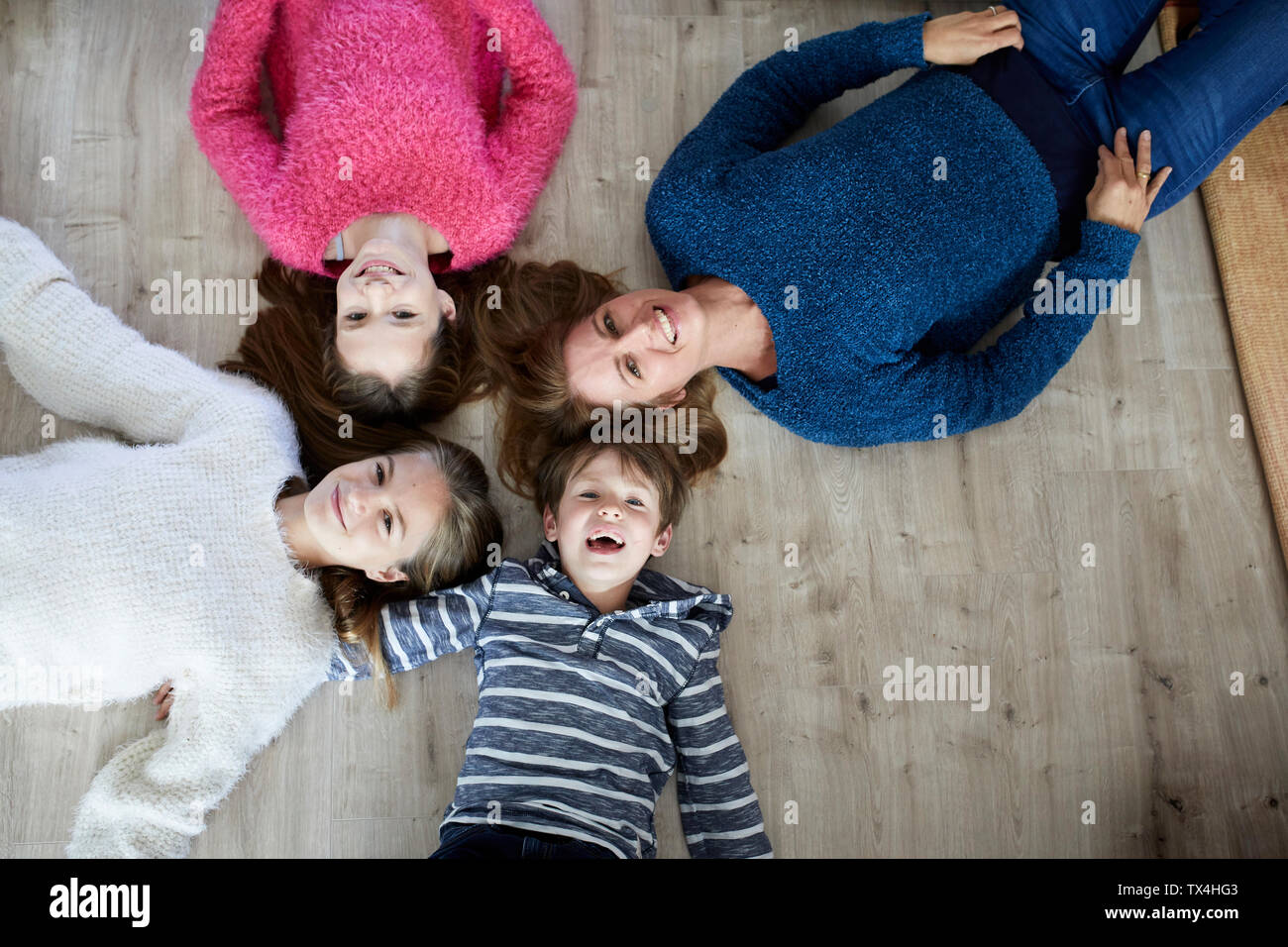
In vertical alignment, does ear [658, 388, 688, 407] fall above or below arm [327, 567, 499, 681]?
above

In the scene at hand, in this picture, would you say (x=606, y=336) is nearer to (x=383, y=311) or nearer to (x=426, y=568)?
(x=383, y=311)

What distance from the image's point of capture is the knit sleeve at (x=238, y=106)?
5.04 ft

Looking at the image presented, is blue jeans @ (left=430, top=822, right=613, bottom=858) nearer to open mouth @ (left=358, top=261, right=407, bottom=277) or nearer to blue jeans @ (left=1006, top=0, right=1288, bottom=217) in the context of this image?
open mouth @ (left=358, top=261, right=407, bottom=277)

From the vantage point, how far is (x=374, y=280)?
55.4 inches

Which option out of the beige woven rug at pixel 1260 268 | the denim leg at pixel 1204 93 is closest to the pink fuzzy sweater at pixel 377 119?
the denim leg at pixel 1204 93

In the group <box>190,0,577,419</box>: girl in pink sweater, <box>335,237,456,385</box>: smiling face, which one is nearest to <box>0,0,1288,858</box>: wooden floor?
<box>190,0,577,419</box>: girl in pink sweater

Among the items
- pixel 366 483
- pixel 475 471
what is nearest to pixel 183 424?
pixel 366 483

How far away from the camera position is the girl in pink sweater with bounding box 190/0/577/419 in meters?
1.49

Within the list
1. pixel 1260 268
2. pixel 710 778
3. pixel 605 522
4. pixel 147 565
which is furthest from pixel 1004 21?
pixel 147 565

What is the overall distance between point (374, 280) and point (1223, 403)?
1617 mm

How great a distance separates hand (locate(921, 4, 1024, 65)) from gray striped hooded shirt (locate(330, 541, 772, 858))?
104 cm

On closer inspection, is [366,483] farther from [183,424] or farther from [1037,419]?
Answer: [1037,419]

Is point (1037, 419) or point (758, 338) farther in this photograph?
point (1037, 419)
